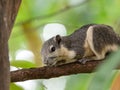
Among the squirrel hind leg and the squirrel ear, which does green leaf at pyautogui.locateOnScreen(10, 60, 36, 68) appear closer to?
the squirrel hind leg

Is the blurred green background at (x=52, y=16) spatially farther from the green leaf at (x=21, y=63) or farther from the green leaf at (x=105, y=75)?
the green leaf at (x=105, y=75)

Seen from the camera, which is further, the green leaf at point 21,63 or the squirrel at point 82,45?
the squirrel at point 82,45

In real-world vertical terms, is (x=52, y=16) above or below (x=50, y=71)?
above

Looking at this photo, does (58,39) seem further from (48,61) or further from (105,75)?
(105,75)

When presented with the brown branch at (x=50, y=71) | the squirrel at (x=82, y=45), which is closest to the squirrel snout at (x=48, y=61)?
the squirrel at (x=82, y=45)

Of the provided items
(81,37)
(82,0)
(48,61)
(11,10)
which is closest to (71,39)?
(81,37)

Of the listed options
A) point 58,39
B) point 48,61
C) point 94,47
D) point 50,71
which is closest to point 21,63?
point 50,71

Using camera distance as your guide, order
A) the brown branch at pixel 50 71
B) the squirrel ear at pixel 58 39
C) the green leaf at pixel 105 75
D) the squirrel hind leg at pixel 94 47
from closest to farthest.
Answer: the green leaf at pixel 105 75 → the brown branch at pixel 50 71 → the squirrel hind leg at pixel 94 47 → the squirrel ear at pixel 58 39
